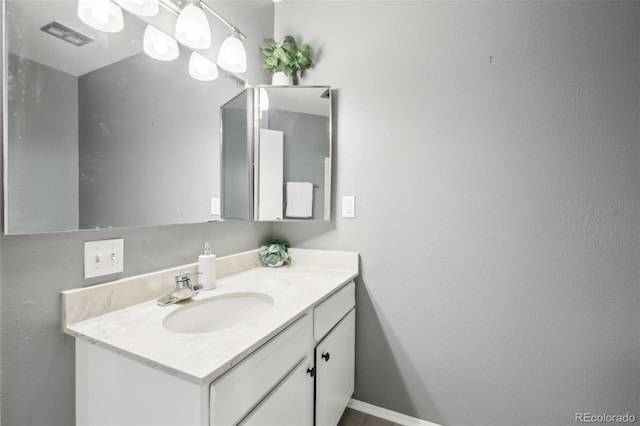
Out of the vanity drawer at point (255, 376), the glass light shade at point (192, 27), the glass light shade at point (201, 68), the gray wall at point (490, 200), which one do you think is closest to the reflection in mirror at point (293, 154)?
the gray wall at point (490, 200)

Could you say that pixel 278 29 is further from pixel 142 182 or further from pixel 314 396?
pixel 314 396

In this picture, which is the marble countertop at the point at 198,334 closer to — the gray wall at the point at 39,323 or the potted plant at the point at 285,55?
the gray wall at the point at 39,323

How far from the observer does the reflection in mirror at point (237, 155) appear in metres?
1.43

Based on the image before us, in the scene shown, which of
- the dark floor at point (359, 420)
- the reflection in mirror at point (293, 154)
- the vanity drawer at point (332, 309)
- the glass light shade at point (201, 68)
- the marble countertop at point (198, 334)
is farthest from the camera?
the reflection in mirror at point (293, 154)

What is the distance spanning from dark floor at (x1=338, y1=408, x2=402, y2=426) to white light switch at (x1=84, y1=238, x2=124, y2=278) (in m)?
1.35

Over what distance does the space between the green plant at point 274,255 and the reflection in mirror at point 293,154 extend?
172mm

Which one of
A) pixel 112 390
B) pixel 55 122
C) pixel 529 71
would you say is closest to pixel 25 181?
pixel 55 122

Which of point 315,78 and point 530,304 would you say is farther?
point 315,78

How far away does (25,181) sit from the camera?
770 mm

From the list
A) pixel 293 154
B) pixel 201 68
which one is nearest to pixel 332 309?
pixel 293 154

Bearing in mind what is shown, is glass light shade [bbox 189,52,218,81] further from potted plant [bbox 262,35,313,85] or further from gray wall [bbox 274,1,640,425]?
gray wall [bbox 274,1,640,425]

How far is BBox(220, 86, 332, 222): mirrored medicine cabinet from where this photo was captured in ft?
5.19

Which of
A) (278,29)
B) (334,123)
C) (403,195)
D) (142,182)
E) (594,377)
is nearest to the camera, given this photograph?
(142,182)

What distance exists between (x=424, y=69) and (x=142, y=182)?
1416mm
